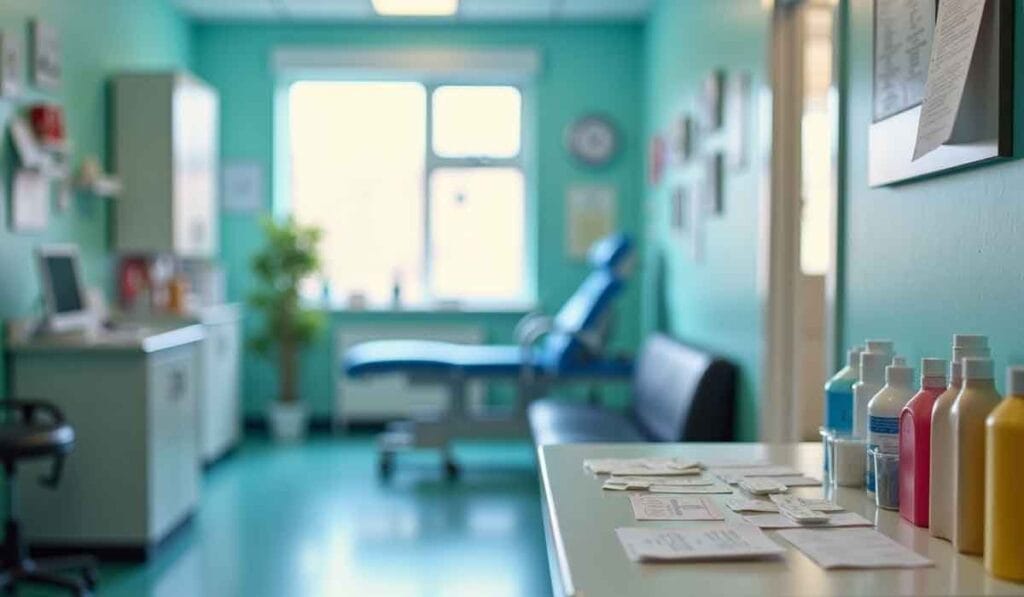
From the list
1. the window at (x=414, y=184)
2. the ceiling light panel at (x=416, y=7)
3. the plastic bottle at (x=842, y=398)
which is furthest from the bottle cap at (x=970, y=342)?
the window at (x=414, y=184)

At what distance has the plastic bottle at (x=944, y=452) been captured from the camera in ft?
4.65

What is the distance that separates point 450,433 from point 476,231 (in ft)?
6.88

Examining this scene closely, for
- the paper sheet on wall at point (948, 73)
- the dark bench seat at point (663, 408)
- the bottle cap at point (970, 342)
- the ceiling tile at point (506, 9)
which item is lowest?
the dark bench seat at point (663, 408)

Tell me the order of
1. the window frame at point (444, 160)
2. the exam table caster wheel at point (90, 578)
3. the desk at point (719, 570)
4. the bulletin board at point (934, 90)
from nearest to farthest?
the desk at point (719, 570) < the bulletin board at point (934, 90) < the exam table caster wheel at point (90, 578) < the window frame at point (444, 160)

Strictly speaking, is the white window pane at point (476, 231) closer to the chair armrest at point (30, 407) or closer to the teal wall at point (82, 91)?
the teal wall at point (82, 91)

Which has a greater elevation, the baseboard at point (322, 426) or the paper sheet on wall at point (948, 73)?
the paper sheet on wall at point (948, 73)

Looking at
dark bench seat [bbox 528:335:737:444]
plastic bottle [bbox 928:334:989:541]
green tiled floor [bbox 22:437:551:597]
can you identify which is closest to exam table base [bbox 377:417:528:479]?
green tiled floor [bbox 22:437:551:597]

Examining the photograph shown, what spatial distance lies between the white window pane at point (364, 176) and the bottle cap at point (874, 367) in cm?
568

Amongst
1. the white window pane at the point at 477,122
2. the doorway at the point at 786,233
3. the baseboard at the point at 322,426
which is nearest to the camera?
the doorway at the point at 786,233

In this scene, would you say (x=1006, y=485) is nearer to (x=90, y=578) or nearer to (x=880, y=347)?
(x=880, y=347)

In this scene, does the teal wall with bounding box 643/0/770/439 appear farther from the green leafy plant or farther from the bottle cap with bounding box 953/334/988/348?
the bottle cap with bounding box 953/334/988/348

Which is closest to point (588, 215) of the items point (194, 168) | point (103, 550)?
point (194, 168)

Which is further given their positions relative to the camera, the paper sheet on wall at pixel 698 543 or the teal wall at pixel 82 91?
the teal wall at pixel 82 91

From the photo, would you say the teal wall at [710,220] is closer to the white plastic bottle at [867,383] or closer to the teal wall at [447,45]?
the teal wall at [447,45]
